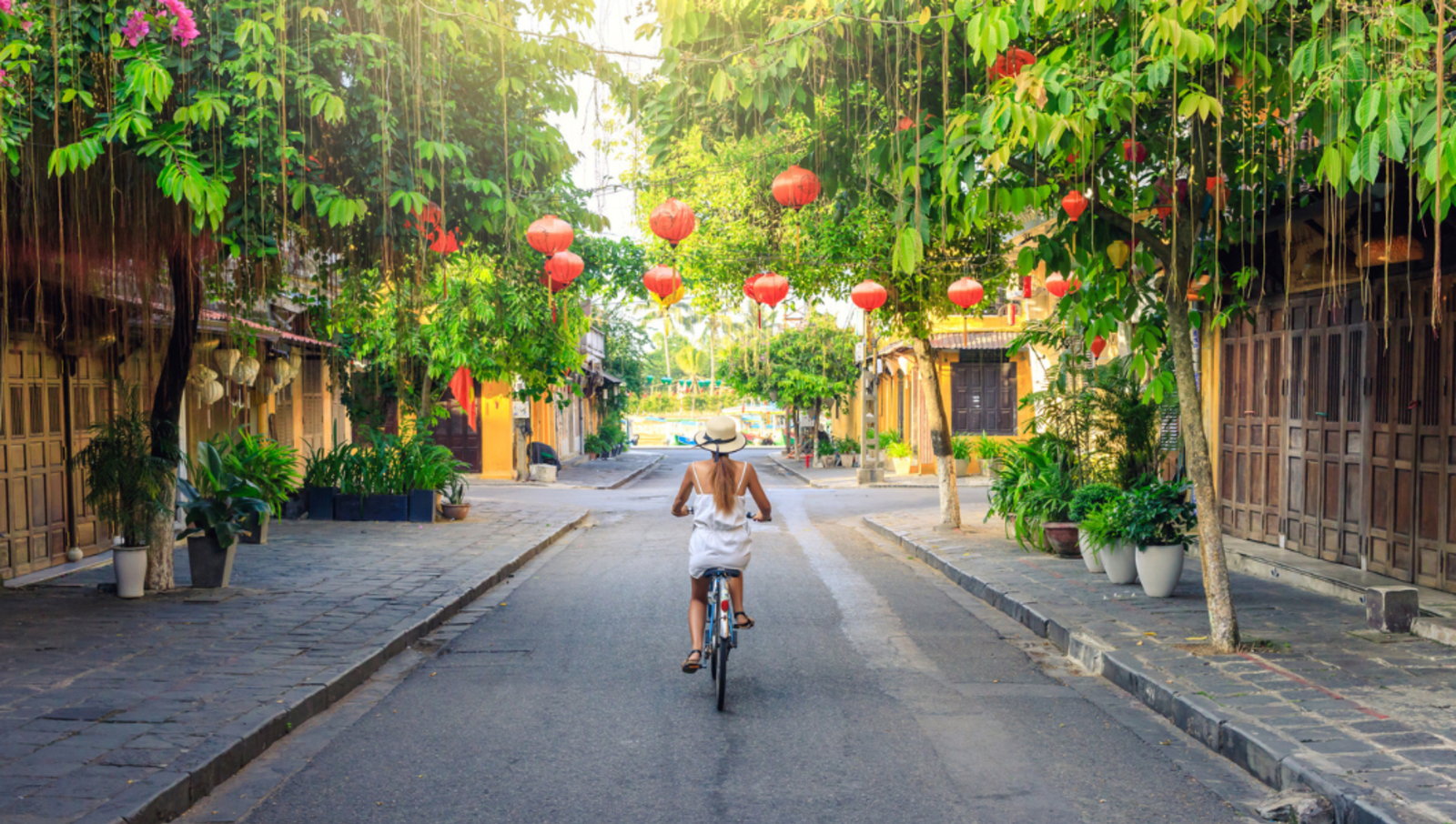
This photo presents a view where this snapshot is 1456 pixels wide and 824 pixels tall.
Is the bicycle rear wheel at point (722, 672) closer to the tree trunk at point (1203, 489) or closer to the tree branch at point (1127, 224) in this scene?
the tree trunk at point (1203, 489)

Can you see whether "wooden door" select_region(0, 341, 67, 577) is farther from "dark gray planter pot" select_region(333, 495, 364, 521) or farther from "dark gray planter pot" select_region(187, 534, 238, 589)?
"dark gray planter pot" select_region(333, 495, 364, 521)

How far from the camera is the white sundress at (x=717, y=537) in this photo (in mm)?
6945

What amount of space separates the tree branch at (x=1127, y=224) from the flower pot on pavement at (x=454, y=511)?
12.7 meters

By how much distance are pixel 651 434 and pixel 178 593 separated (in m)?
71.5

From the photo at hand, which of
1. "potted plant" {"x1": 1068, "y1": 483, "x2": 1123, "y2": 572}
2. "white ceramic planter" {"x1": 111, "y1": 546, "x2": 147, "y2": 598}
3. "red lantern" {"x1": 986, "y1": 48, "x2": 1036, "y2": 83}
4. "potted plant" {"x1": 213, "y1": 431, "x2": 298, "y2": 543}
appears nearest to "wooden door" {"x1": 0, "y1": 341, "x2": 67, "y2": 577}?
"potted plant" {"x1": 213, "y1": 431, "x2": 298, "y2": 543}

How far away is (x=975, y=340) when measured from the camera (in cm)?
3183

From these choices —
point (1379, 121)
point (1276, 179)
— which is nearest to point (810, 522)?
point (1276, 179)

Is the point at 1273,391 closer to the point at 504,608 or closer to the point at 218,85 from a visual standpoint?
the point at 504,608

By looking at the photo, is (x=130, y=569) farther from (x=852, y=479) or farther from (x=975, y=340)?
(x=852, y=479)

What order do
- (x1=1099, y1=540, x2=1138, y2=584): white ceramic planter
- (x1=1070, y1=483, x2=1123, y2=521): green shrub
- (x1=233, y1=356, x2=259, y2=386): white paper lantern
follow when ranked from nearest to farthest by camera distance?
(x1=1099, y1=540, x2=1138, y2=584): white ceramic planter < (x1=1070, y1=483, x2=1123, y2=521): green shrub < (x1=233, y1=356, x2=259, y2=386): white paper lantern

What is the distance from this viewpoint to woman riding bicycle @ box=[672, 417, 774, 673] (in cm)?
696

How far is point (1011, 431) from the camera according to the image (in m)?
33.0

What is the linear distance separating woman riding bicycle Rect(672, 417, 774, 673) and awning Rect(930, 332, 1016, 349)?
2512 cm

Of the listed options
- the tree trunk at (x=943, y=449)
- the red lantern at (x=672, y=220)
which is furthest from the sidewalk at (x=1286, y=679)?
the tree trunk at (x=943, y=449)
